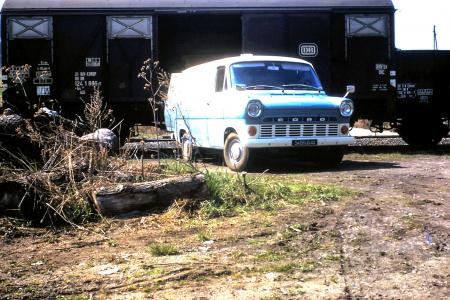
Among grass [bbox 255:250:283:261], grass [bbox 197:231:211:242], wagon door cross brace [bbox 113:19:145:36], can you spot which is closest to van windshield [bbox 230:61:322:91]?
wagon door cross brace [bbox 113:19:145:36]

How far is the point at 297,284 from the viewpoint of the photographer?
334 cm

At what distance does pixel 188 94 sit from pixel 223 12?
8.43 ft

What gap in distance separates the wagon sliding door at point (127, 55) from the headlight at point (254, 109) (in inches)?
178

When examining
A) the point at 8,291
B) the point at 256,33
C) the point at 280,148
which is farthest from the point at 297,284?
the point at 256,33

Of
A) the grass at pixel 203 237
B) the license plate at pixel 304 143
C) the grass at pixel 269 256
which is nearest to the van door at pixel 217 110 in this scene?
the license plate at pixel 304 143

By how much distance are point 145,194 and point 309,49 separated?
7.93 m

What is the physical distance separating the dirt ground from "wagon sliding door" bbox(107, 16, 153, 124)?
7.16 meters

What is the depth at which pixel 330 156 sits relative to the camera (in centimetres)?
896

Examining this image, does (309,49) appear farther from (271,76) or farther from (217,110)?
(217,110)

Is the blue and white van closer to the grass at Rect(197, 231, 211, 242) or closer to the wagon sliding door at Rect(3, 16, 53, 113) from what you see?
the grass at Rect(197, 231, 211, 242)

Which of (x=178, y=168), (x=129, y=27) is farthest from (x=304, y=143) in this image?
(x=129, y=27)

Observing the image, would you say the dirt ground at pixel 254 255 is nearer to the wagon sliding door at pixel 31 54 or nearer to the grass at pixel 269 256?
the grass at pixel 269 256

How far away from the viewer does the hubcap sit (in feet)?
27.5

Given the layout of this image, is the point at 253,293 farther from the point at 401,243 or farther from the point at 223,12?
the point at 223,12
